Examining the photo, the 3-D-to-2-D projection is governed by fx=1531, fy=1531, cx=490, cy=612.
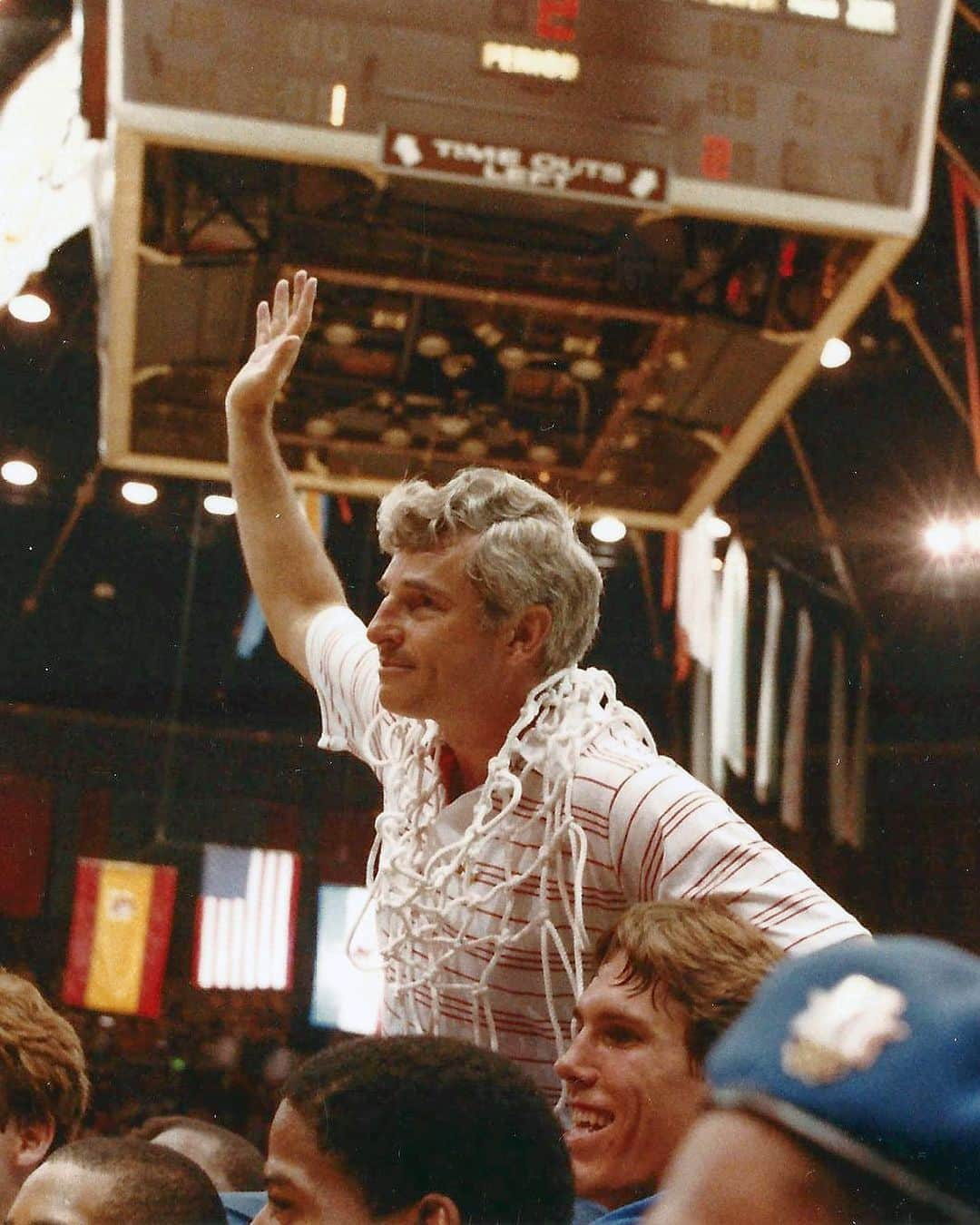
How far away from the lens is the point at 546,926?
1.47 meters

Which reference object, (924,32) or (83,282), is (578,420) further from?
(83,282)

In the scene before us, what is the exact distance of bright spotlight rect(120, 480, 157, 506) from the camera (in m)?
6.62

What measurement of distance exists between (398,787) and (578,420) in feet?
7.42

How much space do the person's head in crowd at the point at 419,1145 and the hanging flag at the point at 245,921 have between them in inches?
259

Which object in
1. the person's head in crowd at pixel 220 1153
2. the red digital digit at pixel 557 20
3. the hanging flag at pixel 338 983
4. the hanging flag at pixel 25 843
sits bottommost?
the hanging flag at pixel 338 983

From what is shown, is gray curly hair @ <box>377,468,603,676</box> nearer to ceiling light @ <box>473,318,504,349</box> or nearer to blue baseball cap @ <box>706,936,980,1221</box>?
blue baseball cap @ <box>706,936,980,1221</box>

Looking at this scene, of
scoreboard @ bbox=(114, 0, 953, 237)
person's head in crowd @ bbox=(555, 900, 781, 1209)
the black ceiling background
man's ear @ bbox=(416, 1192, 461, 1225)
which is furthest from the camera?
the black ceiling background

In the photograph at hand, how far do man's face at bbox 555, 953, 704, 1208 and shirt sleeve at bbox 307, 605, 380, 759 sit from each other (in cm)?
62

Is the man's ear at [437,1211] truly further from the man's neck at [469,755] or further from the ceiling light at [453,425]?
the ceiling light at [453,425]

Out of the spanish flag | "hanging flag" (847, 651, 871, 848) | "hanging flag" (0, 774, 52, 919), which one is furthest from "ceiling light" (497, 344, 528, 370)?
"hanging flag" (0, 774, 52, 919)

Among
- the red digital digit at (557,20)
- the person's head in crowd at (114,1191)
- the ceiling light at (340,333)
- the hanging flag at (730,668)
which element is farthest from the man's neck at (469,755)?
the hanging flag at (730,668)

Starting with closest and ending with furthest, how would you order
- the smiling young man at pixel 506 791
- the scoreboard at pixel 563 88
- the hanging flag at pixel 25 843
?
the smiling young man at pixel 506 791 → the scoreboard at pixel 563 88 → the hanging flag at pixel 25 843

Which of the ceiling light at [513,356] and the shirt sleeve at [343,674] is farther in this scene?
the ceiling light at [513,356]

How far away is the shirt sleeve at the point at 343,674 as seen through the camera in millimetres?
1763
